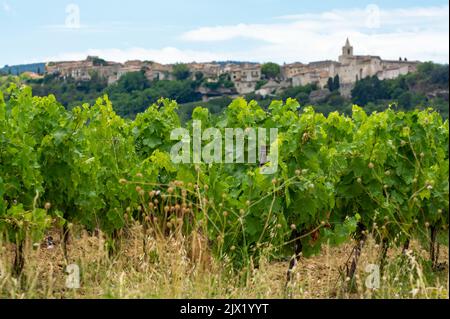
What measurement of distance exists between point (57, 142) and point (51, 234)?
2.66 m

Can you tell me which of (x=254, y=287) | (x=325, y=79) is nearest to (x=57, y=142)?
(x=254, y=287)

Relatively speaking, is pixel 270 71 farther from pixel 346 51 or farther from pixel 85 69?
pixel 85 69

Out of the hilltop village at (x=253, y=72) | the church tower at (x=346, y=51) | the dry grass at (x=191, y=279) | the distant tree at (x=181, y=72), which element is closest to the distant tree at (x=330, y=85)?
the hilltop village at (x=253, y=72)

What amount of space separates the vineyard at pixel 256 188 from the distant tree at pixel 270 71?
115 m

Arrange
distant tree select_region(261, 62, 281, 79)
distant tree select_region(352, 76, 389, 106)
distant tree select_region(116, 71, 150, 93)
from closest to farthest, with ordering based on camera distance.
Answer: distant tree select_region(116, 71, 150, 93) < distant tree select_region(352, 76, 389, 106) < distant tree select_region(261, 62, 281, 79)

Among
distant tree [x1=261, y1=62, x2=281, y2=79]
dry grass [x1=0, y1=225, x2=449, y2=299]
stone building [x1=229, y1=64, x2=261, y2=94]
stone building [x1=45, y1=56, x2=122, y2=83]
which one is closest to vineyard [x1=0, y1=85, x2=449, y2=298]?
dry grass [x1=0, y1=225, x2=449, y2=299]

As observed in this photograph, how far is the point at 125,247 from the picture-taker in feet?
26.0

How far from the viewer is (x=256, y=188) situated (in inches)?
235

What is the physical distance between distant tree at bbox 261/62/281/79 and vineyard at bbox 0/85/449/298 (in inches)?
4525

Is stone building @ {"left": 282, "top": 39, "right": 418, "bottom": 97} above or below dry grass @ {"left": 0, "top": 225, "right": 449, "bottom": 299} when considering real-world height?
above

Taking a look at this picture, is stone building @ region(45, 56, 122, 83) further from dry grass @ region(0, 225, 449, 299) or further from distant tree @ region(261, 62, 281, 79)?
dry grass @ region(0, 225, 449, 299)

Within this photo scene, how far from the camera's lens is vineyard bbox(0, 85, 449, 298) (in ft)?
19.4

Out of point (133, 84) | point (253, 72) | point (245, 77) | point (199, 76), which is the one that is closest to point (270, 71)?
point (253, 72)
